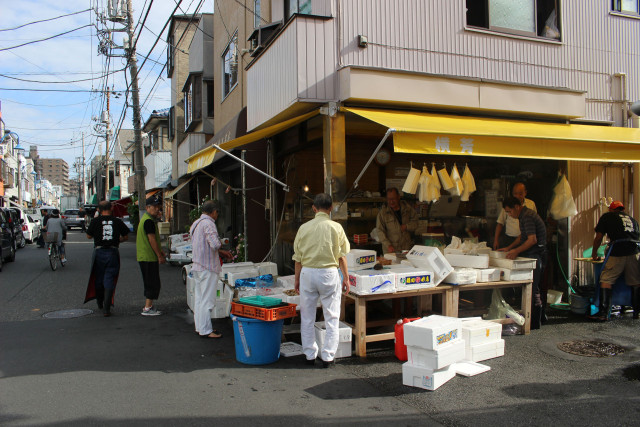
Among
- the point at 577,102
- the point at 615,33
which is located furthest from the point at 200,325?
the point at 615,33

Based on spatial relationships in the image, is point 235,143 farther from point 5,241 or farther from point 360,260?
point 5,241

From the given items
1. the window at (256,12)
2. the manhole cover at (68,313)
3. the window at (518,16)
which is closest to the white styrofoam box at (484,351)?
the window at (518,16)

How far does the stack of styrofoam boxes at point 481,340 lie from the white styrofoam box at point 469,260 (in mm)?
943

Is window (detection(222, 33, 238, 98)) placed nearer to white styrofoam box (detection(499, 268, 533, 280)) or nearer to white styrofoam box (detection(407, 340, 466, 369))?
white styrofoam box (detection(499, 268, 533, 280))

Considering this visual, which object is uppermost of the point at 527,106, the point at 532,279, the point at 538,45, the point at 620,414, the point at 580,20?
the point at 580,20

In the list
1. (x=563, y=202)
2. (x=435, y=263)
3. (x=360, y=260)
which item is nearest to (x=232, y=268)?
(x=360, y=260)

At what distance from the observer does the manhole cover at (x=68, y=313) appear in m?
7.98

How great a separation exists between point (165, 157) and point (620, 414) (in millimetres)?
24157

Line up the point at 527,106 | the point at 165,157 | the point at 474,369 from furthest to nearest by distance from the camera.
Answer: the point at 165,157 < the point at 527,106 < the point at 474,369

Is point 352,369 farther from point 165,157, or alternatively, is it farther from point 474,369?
point 165,157

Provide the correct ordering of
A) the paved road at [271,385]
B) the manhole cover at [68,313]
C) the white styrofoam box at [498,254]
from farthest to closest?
the manhole cover at [68,313] < the white styrofoam box at [498,254] < the paved road at [271,385]

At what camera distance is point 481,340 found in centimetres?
551

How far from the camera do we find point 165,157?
25109 millimetres

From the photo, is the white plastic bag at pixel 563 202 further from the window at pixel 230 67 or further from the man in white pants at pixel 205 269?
the window at pixel 230 67
